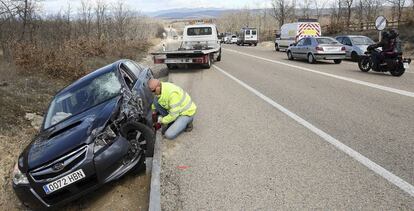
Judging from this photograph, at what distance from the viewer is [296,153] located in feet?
19.8

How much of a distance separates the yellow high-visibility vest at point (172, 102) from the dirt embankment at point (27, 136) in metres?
1.57

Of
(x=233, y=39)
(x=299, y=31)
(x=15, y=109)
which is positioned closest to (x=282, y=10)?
(x=233, y=39)

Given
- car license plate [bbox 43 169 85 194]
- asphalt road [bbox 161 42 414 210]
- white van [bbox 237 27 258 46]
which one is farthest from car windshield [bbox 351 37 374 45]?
white van [bbox 237 27 258 46]

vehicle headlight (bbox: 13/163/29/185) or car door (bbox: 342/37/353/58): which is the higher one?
car door (bbox: 342/37/353/58)

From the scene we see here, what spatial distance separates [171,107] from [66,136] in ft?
6.85

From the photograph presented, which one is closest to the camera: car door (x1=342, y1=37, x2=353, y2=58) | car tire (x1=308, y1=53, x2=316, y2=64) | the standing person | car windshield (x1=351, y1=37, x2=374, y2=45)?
the standing person

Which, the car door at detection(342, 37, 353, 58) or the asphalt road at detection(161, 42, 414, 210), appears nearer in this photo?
the asphalt road at detection(161, 42, 414, 210)

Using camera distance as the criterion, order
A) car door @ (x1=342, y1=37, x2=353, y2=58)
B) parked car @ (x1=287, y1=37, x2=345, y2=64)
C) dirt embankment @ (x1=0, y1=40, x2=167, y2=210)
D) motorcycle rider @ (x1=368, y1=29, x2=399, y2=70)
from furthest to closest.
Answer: car door @ (x1=342, y1=37, x2=353, y2=58) → parked car @ (x1=287, y1=37, x2=345, y2=64) → motorcycle rider @ (x1=368, y1=29, x2=399, y2=70) → dirt embankment @ (x1=0, y1=40, x2=167, y2=210)

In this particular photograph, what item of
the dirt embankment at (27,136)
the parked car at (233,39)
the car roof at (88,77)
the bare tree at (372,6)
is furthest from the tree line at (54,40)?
the bare tree at (372,6)

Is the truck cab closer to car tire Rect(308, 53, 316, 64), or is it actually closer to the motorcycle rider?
car tire Rect(308, 53, 316, 64)

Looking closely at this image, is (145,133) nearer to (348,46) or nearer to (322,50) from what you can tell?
(322,50)

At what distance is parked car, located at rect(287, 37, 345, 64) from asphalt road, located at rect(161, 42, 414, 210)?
9.18m

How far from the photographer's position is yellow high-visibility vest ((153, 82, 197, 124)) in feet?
23.0

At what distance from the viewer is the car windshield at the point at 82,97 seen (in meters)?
6.62
